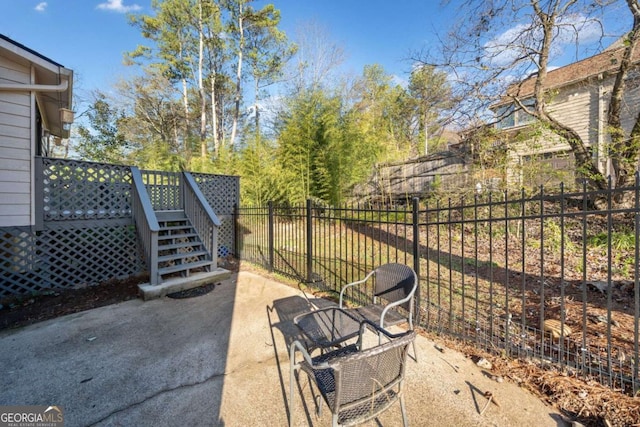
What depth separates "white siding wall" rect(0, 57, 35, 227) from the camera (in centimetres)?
355

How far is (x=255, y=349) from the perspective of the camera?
238 centimetres

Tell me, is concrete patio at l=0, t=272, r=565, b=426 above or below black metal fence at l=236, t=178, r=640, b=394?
below

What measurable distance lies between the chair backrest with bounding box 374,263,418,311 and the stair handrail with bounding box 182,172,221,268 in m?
3.06

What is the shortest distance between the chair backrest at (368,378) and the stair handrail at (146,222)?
3.49m

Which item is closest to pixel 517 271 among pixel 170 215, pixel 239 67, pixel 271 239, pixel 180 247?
pixel 271 239

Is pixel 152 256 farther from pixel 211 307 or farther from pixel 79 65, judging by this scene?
pixel 79 65

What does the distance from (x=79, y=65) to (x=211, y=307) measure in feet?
51.0

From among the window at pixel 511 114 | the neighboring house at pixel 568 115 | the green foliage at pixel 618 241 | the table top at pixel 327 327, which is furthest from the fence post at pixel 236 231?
the green foliage at pixel 618 241

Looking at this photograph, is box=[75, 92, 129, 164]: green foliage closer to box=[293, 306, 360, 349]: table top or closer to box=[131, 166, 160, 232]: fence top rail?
box=[131, 166, 160, 232]: fence top rail

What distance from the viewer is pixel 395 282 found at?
2.18 m

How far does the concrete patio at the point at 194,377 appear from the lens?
163 cm

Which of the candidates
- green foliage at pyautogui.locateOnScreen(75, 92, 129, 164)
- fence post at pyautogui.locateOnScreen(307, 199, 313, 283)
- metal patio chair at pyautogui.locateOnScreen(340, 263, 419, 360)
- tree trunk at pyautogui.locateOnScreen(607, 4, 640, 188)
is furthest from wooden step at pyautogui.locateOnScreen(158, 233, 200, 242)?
green foliage at pyautogui.locateOnScreen(75, 92, 129, 164)

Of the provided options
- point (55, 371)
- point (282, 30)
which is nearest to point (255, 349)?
point (55, 371)

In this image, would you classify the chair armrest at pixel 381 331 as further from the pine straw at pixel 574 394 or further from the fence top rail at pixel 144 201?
the fence top rail at pixel 144 201
